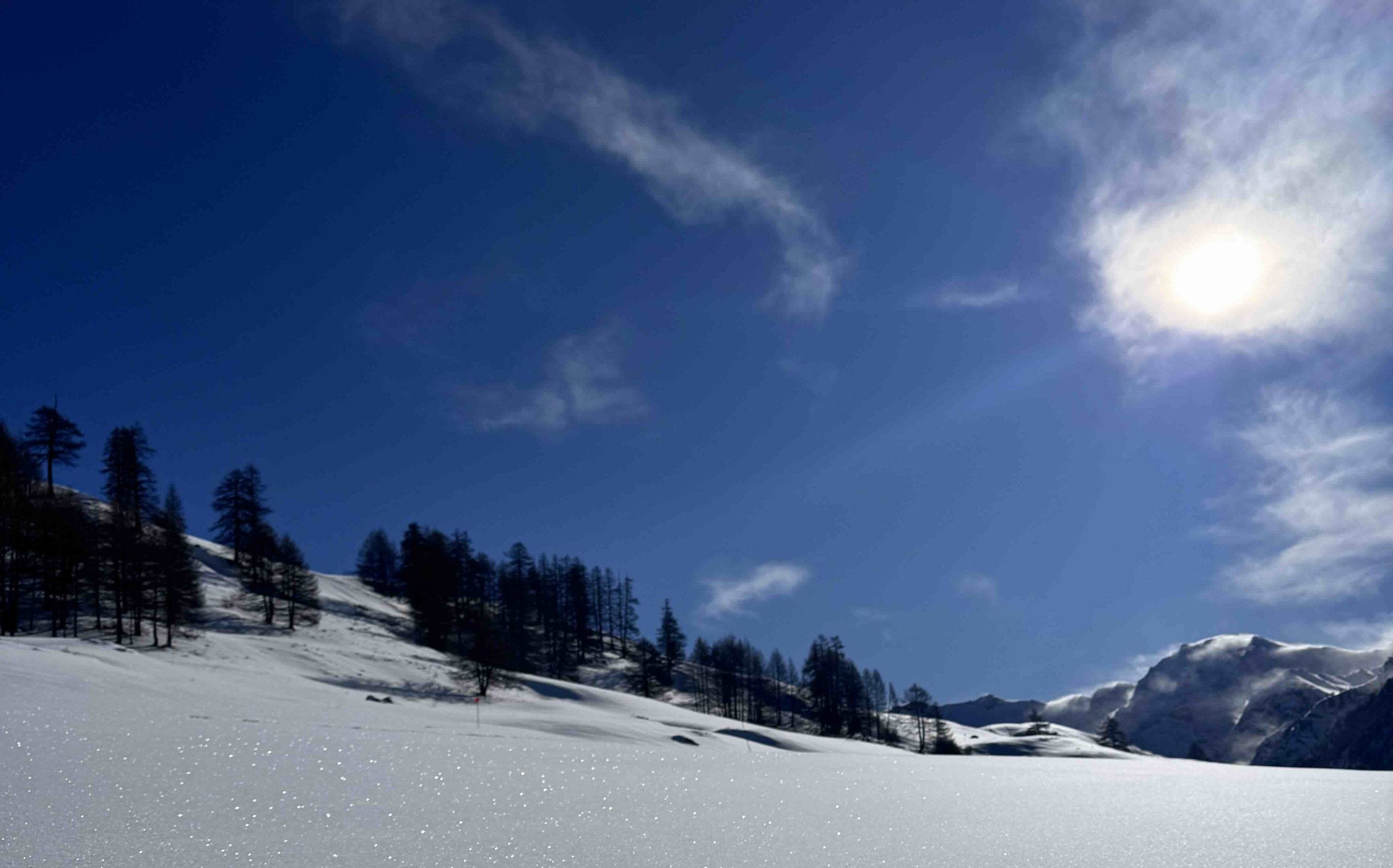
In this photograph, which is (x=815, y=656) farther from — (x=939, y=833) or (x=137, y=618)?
(x=939, y=833)

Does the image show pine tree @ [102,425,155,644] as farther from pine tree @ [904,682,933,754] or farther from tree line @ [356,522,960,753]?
pine tree @ [904,682,933,754]

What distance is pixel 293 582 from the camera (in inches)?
2522

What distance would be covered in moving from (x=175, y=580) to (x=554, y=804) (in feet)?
159

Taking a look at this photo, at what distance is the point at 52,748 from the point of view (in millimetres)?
8758

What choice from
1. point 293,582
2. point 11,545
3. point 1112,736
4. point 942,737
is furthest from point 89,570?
point 1112,736

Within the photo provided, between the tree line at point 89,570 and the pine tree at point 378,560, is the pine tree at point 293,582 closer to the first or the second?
the tree line at point 89,570

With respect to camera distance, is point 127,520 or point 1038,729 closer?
point 127,520

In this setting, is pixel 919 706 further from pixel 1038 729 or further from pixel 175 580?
pixel 175 580

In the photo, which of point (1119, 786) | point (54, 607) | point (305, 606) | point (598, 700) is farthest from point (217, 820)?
point (305, 606)

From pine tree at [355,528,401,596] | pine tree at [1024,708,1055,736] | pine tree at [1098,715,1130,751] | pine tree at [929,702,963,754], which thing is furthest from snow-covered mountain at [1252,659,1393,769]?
pine tree at [355,528,401,596]

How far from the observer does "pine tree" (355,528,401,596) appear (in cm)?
10581

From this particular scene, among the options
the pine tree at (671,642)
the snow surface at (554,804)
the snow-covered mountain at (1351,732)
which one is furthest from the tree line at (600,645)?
the snow-covered mountain at (1351,732)

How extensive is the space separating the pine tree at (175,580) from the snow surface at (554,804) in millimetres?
30204

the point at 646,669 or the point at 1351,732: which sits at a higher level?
the point at 646,669
